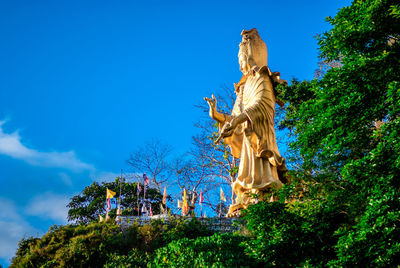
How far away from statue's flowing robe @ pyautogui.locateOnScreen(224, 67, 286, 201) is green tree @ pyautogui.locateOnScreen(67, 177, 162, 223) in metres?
14.4

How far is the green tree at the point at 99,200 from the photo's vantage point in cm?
2423

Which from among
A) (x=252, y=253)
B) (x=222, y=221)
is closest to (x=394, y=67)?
(x=252, y=253)

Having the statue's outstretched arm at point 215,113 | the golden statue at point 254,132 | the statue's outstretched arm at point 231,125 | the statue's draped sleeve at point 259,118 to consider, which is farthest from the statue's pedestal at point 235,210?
the statue's outstretched arm at point 215,113

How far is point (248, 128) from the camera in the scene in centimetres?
1025

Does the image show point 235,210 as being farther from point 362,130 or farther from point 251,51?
point 251,51

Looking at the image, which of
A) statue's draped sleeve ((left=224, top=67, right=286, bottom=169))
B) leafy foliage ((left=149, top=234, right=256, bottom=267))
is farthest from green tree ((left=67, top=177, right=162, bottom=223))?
leafy foliage ((left=149, top=234, right=256, bottom=267))

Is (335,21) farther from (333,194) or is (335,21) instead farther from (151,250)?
(151,250)

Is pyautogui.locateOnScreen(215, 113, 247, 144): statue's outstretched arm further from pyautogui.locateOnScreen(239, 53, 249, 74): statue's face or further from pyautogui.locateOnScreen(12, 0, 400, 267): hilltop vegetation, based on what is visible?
pyautogui.locateOnScreen(12, 0, 400, 267): hilltop vegetation

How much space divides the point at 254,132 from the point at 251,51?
9.29 ft

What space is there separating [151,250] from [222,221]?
1868 millimetres

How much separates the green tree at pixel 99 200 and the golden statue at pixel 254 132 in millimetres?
14089

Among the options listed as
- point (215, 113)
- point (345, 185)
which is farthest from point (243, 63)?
point (345, 185)

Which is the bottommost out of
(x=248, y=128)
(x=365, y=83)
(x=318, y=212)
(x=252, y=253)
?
(x=252, y=253)

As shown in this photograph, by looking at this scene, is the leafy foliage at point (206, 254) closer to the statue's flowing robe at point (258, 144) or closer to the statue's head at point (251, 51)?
the statue's flowing robe at point (258, 144)
